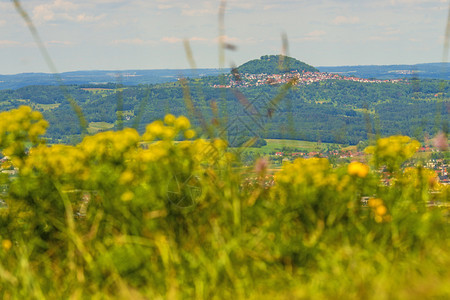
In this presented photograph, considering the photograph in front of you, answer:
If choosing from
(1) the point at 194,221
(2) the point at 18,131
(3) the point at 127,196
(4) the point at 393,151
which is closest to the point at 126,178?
(3) the point at 127,196

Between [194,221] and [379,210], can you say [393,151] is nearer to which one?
[379,210]

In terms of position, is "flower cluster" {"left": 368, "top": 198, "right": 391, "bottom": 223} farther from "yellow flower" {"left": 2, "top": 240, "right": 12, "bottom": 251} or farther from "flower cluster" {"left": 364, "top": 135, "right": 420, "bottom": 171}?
"yellow flower" {"left": 2, "top": 240, "right": 12, "bottom": 251}

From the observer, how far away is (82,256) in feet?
10.4

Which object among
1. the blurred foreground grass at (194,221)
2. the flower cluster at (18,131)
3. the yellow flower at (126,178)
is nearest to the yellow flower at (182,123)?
the blurred foreground grass at (194,221)

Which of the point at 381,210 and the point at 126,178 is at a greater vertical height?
the point at 126,178

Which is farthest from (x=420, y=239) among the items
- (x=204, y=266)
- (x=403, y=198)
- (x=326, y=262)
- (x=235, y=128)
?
(x=235, y=128)

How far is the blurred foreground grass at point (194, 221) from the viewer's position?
2785mm

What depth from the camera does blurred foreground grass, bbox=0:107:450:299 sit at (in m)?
2.79

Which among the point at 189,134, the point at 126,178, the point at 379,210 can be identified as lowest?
the point at 379,210

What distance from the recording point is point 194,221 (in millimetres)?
3439

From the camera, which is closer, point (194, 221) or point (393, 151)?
point (194, 221)

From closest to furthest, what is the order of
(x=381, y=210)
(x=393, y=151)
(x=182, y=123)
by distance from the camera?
1. (x=381, y=210)
2. (x=182, y=123)
3. (x=393, y=151)

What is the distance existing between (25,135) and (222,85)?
1438mm

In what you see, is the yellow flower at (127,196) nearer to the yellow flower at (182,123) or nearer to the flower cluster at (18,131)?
the yellow flower at (182,123)
